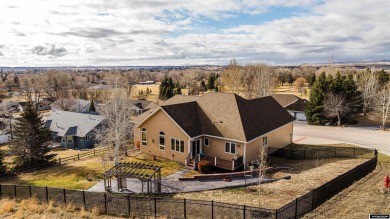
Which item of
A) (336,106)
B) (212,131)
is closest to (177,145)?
(212,131)

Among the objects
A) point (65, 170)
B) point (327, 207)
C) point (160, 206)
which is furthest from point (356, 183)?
point (65, 170)

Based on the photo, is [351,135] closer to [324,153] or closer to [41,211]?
[324,153]

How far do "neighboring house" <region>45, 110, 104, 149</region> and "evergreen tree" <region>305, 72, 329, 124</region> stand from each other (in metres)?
38.0

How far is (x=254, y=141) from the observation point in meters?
30.4

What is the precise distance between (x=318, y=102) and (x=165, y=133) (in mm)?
33686

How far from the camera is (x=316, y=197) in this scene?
59.6 ft

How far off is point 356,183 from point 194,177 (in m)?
12.8

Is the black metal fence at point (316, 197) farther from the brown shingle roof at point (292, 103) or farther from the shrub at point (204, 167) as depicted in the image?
the brown shingle roof at point (292, 103)

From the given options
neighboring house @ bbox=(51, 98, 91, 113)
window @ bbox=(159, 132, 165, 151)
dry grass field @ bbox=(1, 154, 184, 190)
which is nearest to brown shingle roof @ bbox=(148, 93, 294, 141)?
window @ bbox=(159, 132, 165, 151)

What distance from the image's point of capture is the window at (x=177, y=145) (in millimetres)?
30719

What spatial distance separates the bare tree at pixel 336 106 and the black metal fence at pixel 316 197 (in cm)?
3063

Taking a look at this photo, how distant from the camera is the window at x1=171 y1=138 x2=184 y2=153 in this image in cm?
3072

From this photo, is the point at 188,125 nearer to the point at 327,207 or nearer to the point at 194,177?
the point at 194,177

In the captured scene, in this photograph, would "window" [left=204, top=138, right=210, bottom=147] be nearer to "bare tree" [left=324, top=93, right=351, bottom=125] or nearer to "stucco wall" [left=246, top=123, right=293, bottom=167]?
"stucco wall" [left=246, top=123, right=293, bottom=167]
